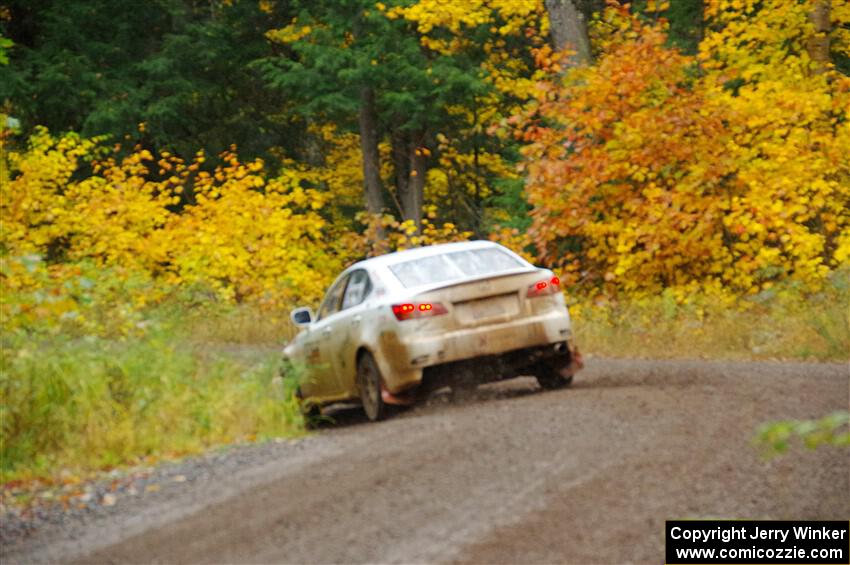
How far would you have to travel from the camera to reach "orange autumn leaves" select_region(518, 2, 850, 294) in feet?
62.8

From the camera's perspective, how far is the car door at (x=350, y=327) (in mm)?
12500

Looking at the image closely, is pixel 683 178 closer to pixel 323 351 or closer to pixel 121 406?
pixel 323 351

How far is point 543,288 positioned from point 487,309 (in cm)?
64

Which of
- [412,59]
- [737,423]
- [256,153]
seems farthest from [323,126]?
[737,423]

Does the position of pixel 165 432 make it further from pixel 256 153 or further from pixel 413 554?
pixel 256 153

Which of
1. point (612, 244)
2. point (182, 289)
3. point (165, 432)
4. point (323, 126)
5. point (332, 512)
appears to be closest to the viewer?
point (332, 512)

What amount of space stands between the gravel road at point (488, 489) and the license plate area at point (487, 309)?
864 millimetres

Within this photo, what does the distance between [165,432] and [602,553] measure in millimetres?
6345

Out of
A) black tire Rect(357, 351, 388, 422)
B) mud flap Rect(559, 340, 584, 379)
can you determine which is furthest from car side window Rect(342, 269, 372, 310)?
mud flap Rect(559, 340, 584, 379)

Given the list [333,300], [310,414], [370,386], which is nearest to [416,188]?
[310,414]

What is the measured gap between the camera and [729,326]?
57.5ft

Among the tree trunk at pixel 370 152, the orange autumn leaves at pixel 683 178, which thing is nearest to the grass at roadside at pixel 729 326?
the orange autumn leaves at pixel 683 178

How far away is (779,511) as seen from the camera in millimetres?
7125

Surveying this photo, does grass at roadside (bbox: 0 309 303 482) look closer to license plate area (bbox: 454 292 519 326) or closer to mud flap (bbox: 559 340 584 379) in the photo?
license plate area (bbox: 454 292 519 326)
